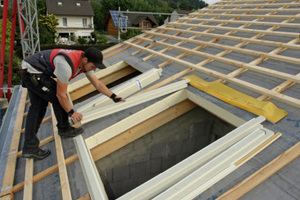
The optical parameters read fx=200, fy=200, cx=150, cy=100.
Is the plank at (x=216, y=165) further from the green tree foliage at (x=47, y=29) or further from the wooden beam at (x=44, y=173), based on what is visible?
the green tree foliage at (x=47, y=29)

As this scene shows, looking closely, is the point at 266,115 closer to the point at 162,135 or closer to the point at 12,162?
the point at 162,135

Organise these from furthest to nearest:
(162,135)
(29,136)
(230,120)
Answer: (162,135)
(230,120)
(29,136)

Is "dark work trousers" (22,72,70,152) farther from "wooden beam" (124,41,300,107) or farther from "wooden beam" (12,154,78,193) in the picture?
"wooden beam" (124,41,300,107)

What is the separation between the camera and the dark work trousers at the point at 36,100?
2439 mm

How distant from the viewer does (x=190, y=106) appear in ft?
11.6

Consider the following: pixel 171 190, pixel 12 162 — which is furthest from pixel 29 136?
pixel 171 190

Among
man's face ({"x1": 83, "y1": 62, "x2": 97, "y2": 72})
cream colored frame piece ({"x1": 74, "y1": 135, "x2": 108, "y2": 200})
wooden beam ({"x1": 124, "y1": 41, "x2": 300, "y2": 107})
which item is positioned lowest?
cream colored frame piece ({"x1": 74, "y1": 135, "x2": 108, "y2": 200})

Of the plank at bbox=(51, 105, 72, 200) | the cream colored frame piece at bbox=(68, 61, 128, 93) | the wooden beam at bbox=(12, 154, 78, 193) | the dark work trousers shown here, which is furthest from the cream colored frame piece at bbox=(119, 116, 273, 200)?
the cream colored frame piece at bbox=(68, 61, 128, 93)

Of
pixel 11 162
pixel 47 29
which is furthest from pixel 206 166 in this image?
pixel 47 29

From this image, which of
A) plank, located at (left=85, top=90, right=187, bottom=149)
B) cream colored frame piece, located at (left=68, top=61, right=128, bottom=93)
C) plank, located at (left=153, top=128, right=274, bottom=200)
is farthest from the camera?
cream colored frame piece, located at (left=68, top=61, right=128, bottom=93)

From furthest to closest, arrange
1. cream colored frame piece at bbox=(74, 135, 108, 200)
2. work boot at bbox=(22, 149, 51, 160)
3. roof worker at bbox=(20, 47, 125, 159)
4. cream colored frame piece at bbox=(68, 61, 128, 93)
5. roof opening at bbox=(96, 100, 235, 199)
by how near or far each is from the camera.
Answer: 1. cream colored frame piece at bbox=(68, 61, 128, 93)
2. roof opening at bbox=(96, 100, 235, 199)
3. work boot at bbox=(22, 149, 51, 160)
4. roof worker at bbox=(20, 47, 125, 159)
5. cream colored frame piece at bbox=(74, 135, 108, 200)

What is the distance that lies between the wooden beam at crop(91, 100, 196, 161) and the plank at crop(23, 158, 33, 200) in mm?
755

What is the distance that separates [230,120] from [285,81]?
978 mm

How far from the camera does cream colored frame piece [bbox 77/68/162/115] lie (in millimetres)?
3246
